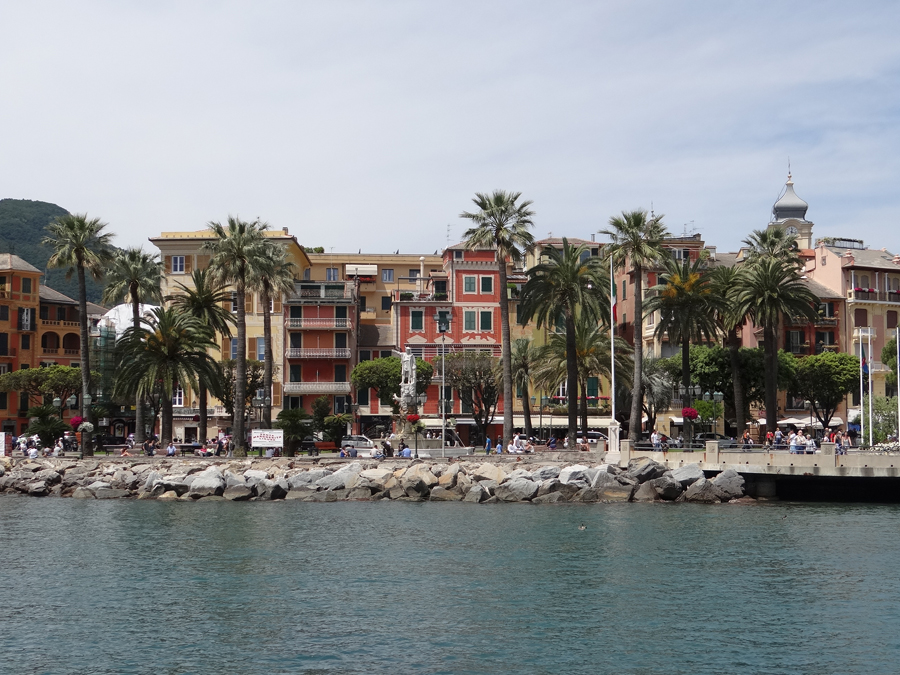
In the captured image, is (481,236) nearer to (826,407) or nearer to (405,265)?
(826,407)

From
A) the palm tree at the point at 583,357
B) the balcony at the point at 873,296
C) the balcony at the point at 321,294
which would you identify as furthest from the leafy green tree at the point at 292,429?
the balcony at the point at 873,296

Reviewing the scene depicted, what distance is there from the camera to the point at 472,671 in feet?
69.5

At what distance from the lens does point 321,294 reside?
91312mm

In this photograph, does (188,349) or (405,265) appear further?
(405,265)

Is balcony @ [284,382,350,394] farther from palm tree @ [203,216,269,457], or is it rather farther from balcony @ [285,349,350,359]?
palm tree @ [203,216,269,457]

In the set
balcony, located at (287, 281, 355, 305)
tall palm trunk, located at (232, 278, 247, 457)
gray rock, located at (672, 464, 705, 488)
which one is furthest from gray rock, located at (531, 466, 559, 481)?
balcony, located at (287, 281, 355, 305)

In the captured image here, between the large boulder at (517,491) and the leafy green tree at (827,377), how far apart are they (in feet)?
119

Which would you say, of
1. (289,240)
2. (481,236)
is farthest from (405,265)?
(481,236)

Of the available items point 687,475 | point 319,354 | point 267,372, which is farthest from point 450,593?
point 319,354

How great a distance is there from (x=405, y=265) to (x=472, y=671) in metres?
92.4

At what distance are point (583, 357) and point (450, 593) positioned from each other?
153 feet

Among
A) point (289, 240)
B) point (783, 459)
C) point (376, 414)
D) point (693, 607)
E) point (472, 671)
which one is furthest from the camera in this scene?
point (289, 240)

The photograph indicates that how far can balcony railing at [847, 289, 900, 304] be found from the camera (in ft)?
289

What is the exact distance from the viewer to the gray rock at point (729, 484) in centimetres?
5169
